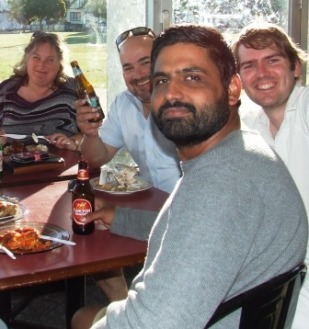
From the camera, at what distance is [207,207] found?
1.05m

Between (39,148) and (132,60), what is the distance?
646 mm

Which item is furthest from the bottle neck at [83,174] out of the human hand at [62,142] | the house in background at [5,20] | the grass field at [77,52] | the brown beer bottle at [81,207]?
the house in background at [5,20]

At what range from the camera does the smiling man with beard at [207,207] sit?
1.02 m

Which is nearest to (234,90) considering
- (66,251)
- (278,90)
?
(66,251)

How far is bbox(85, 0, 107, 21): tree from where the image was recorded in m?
4.08

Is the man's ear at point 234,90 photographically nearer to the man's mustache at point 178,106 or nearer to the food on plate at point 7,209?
the man's mustache at point 178,106

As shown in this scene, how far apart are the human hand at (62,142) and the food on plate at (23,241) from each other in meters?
1.46

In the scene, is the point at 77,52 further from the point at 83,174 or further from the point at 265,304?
the point at 265,304

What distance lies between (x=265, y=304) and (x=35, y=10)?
334 centimetres

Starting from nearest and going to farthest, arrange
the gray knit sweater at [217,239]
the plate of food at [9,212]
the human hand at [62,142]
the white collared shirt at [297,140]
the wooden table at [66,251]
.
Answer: the gray knit sweater at [217,239], the wooden table at [66,251], the plate of food at [9,212], the white collared shirt at [297,140], the human hand at [62,142]

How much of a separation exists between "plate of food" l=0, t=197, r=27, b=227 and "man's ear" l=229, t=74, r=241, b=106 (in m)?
0.88

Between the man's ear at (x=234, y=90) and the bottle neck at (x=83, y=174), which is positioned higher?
the man's ear at (x=234, y=90)

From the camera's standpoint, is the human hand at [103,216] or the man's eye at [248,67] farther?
the man's eye at [248,67]

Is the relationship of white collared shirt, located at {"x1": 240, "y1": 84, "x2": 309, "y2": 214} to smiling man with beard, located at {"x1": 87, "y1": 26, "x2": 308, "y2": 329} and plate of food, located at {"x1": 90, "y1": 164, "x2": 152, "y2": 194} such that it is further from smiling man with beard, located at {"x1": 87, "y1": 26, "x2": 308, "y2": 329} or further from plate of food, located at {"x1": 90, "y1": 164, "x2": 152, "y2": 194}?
smiling man with beard, located at {"x1": 87, "y1": 26, "x2": 308, "y2": 329}
